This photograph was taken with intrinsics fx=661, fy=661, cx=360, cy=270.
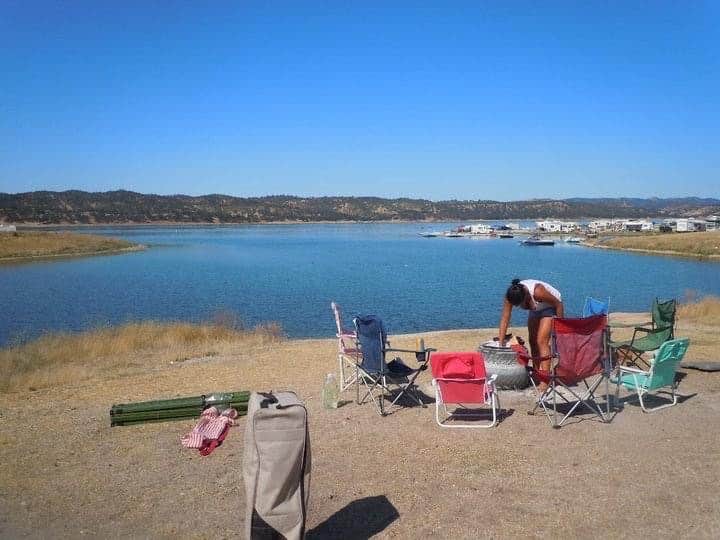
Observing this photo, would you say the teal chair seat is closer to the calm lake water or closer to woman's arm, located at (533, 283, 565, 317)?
woman's arm, located at (533, 283, 565, 317)

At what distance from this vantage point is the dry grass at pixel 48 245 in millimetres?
65531

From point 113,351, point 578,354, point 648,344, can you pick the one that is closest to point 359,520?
point 578,354

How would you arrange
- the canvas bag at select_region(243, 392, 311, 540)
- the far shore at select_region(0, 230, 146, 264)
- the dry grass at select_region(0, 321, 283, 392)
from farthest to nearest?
the far shore at select_region(0, 230, 146, 264), the dry grass at select_region(0, 321, 283, 392), the canvas bag at select_region(243, 392, 311, 540)

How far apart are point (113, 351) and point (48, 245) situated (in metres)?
63.0

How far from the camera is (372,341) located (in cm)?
750

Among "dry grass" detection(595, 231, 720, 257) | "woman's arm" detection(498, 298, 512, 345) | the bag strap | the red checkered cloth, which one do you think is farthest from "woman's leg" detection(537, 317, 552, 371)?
"dry grass" detection(595, 231, 720, 257)

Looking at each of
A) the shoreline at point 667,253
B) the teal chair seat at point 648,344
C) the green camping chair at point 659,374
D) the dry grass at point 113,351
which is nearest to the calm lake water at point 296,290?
the dry grass at point 113,351

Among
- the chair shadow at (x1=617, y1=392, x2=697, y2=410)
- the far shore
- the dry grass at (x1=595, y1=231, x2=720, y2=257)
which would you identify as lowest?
the dry grass at (x1=595, y1=231, x2=720, y2=257)

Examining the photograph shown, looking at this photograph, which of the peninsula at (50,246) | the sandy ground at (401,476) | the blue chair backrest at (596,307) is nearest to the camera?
the sandy ground at (401,476)

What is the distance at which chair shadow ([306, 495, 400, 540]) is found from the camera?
447 centimetres

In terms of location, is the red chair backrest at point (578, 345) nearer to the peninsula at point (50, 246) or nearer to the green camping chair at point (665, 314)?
the green camping chair at point (665, 314)

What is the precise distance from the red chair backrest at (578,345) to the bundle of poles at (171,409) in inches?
134

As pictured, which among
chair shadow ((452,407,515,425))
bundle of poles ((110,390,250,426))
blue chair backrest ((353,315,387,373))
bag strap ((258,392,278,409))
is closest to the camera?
bag strap ((258,392,278,409))

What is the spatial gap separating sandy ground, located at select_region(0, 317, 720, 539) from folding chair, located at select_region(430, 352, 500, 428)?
229 millimetres
